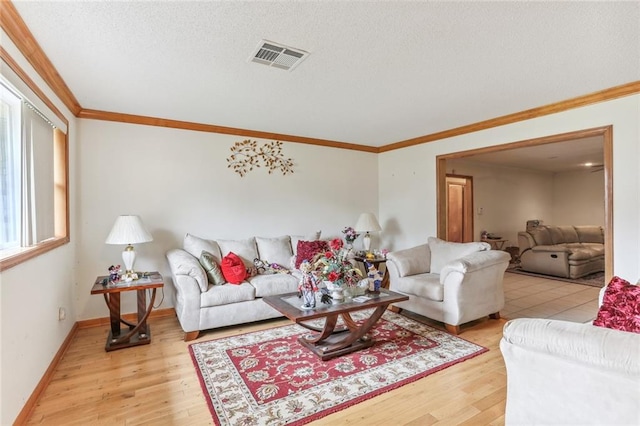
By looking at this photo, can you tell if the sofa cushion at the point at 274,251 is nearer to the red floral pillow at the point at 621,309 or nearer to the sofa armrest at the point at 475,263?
the sofa armrest at the point at 475,263

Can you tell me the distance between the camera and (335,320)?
2822 mm

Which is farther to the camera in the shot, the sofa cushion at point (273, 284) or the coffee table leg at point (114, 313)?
the sofa cushion at point (273, 284)

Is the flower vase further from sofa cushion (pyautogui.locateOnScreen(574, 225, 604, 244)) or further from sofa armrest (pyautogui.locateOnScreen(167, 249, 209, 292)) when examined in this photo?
sofa cushion (pyautogui.locateOnScreen(574, 225, 604, 244))

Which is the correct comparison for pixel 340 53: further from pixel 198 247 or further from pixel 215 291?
pixel 198 247

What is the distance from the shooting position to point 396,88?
296 centimetres

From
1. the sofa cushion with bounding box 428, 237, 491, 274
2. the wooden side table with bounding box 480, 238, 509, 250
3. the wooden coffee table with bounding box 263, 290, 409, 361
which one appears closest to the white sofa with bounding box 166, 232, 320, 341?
the wooden coffee table with bounding box 263, 290, 409, 361

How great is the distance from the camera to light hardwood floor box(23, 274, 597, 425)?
6.51ft

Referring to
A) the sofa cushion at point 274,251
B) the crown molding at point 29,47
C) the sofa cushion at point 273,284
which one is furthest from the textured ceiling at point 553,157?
the crown molding at point 29,47

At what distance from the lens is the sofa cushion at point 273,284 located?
139 inches

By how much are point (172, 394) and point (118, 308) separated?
131cm

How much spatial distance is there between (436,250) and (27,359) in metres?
3.94

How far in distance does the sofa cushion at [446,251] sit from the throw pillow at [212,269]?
2547 mm

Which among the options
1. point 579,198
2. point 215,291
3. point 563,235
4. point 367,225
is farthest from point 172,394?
point 579,198

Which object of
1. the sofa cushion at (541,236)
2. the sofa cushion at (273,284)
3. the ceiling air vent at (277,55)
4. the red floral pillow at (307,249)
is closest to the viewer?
the ceiling air vent at (277,55)
